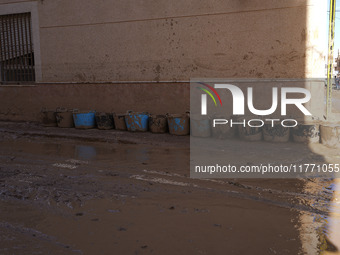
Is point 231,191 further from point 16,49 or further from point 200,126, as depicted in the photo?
point 16,49

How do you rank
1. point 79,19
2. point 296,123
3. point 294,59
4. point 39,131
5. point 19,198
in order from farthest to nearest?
point 79,19 < point 39,131 < point 294,59 < point 296,123 < point 19,198

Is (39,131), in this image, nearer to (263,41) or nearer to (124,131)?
(124,131)

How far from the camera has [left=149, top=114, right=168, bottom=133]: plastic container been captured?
328 inches

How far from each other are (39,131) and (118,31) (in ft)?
11.7

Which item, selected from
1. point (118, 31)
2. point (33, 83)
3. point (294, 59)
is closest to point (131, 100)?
point (118, 31)

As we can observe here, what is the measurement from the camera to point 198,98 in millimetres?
8727

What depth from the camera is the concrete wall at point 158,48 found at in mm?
7719

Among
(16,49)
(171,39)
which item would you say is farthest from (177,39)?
(16,49)

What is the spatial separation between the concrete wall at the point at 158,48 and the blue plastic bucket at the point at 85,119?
796 mm

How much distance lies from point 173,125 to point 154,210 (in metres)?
4.49

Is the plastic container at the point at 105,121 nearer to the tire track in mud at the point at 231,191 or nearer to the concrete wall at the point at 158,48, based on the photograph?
the concrete wall at the point at 158,48

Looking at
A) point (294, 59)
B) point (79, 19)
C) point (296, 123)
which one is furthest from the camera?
point (79, 19)

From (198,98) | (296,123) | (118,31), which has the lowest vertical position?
(296,123)

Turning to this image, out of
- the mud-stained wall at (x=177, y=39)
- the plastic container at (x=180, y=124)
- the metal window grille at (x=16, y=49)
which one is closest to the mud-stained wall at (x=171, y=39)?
the mud-stained wall at (x=177, y=39)
